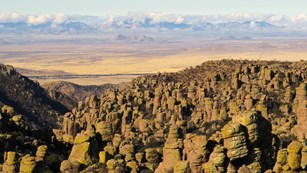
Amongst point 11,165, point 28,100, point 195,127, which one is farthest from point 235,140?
point 28,100

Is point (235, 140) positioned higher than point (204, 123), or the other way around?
point (235, 140)

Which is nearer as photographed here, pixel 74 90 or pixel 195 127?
pixel 195 127

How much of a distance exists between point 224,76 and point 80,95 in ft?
234

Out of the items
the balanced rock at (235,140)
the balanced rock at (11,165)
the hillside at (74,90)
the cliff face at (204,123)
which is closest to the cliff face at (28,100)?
the cliff face at (204,123)

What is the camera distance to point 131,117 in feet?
327

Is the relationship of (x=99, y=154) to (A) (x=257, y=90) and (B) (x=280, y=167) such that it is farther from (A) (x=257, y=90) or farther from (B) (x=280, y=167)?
(A) (x=257, y=90)

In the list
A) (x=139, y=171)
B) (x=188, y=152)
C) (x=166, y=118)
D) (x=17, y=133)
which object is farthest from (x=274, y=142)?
(x=166, y=118)

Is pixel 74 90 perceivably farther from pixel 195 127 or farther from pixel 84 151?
pixel 84 151

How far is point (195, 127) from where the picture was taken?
85.1 meters

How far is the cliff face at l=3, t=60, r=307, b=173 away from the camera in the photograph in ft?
147

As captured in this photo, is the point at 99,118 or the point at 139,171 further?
the point at 99,118

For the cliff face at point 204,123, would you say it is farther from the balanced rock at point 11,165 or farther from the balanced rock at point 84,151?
the balanced rock at point 11,165

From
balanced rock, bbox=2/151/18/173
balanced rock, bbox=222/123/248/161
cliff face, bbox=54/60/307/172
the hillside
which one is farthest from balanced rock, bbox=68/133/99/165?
the hillside

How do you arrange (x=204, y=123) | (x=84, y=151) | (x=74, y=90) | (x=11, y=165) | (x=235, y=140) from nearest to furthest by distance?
(x=235, y=140) → (x=11, y=165) → (x=84, y=151) → (x=204, y=123) → (x=74, y=90)
